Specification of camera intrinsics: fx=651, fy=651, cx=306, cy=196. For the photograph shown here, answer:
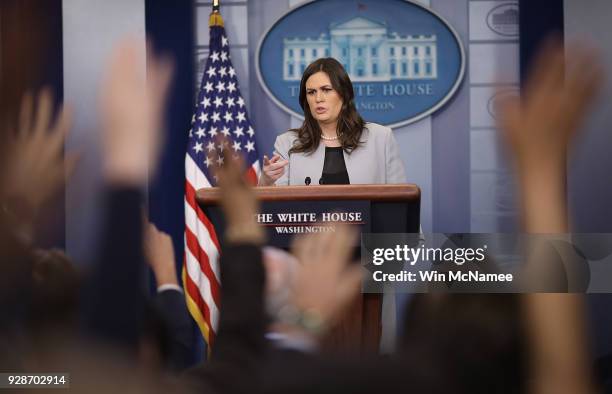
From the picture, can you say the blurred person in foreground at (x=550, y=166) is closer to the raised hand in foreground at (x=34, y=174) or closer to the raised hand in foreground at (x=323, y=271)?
the raised hand in foreground at (x=323, y=271)

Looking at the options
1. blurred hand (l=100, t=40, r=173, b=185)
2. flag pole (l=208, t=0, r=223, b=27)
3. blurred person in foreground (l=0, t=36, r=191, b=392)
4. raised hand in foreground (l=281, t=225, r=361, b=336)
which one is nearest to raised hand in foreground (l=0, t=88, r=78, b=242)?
blurred person in foreground (l=0, t=36, r=191, b=392)

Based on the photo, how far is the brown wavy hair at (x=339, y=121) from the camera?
106 inches

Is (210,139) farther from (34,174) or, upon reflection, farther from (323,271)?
(323,271)

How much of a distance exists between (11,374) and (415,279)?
115 centimetres

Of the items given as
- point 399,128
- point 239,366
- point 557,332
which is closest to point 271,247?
point 557,332

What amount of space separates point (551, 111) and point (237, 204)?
0.47 m

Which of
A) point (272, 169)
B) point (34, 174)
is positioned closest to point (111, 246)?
point (34, 174)

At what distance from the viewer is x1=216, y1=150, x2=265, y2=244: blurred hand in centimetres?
90

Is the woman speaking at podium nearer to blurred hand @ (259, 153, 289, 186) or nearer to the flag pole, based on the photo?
blurred hand @ (259, 153, 289, 186)

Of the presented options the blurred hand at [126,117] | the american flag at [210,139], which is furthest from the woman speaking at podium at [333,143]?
the blurred hand at [126,117]

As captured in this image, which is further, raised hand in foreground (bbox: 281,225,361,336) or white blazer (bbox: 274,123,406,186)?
white blazer (bbox: 274,123,406,186)

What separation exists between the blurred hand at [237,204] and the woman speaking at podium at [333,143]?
1.52 m

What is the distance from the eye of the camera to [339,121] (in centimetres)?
277

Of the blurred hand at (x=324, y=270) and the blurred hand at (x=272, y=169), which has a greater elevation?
the blurred hand at (x=272, y=169)
